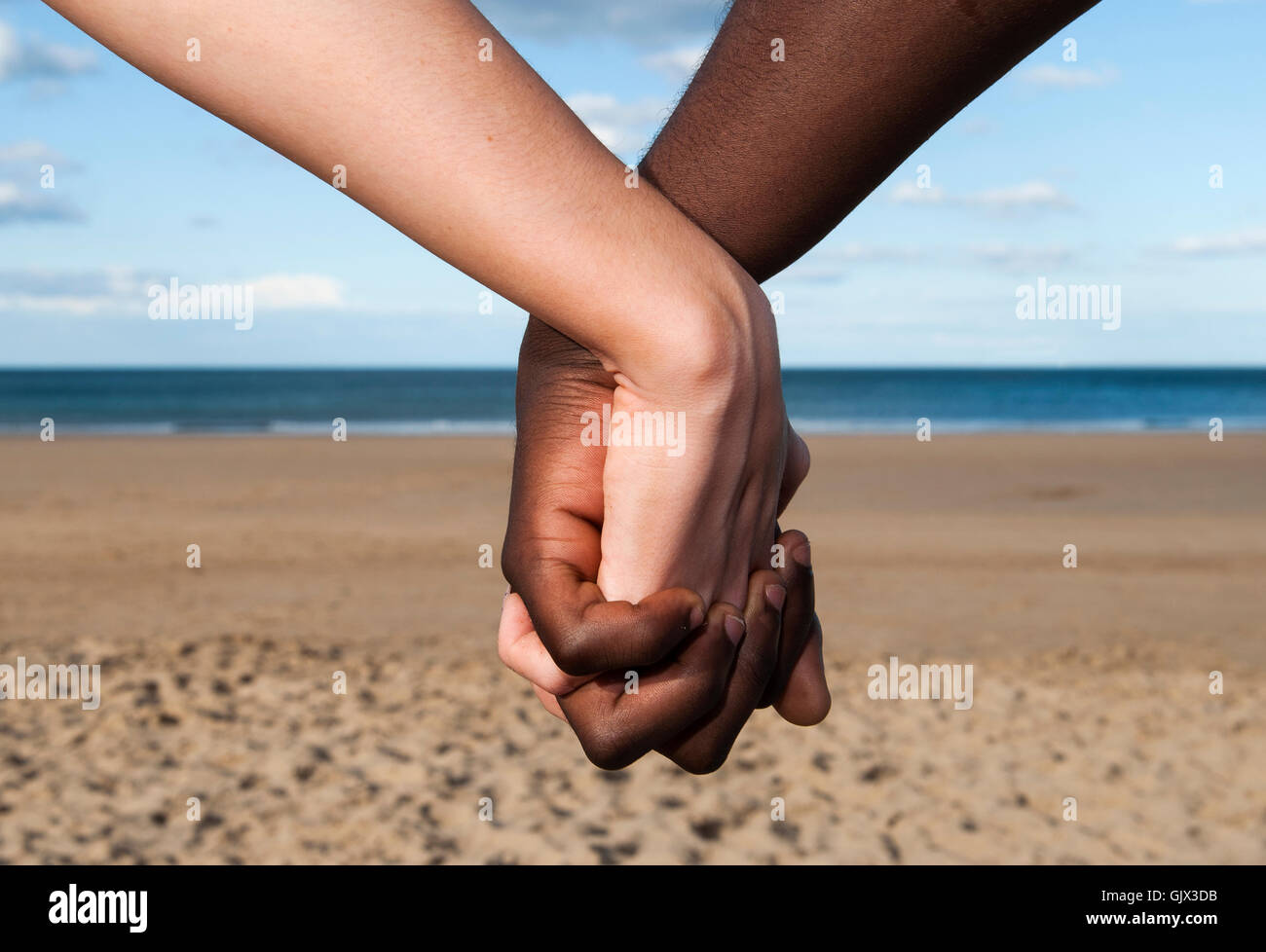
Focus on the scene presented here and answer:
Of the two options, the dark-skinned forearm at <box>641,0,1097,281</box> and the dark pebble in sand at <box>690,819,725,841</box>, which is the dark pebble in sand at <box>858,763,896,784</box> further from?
the dark-skinned forearm at <box>641,0,1097,281</box>

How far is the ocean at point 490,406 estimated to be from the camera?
25.5 metres

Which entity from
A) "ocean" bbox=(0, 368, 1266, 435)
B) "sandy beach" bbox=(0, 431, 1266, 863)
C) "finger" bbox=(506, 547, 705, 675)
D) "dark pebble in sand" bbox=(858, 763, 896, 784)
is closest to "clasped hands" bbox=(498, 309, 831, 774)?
"finger" bbox=(506, 547, 705, 675)

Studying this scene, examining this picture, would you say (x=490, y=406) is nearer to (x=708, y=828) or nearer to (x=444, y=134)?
(x=708, y=828)

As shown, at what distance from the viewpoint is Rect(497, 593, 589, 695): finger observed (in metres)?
0.97

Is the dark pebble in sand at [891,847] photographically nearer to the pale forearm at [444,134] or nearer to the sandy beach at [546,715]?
the sandy beach at [546,715]

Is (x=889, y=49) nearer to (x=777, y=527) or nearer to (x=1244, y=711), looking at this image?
(x=777, y=527)

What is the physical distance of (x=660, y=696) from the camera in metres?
0.94

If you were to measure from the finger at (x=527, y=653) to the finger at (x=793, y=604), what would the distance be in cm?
21

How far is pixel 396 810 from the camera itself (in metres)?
3.99

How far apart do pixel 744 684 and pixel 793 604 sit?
91mm

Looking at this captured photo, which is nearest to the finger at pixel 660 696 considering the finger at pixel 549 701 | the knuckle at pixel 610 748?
the knuckle at pixel 610 748

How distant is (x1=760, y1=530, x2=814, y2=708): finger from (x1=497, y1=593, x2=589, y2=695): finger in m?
0.21

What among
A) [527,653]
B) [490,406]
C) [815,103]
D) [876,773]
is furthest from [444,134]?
[490,406]
